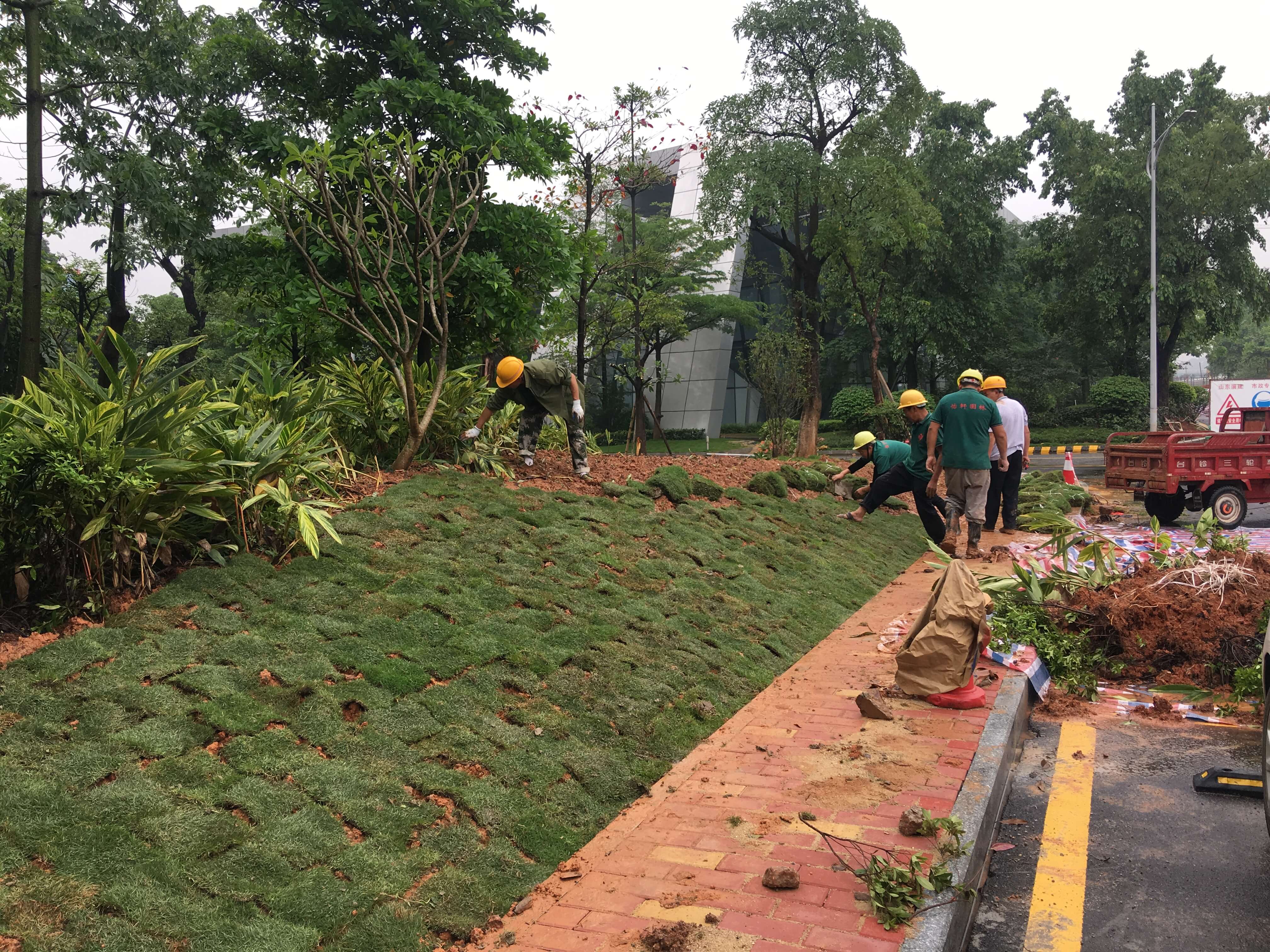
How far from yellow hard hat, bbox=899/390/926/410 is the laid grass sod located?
390cm

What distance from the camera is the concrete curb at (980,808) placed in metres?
2.96

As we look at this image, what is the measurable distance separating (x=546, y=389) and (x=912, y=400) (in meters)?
3.87

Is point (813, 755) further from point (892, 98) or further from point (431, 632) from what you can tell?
point (892, 98)

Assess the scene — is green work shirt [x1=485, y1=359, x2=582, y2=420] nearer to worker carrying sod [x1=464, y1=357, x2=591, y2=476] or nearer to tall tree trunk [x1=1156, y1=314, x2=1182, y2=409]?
worker carrying sod [x1=464, y1=357, x2=591, y2=476]

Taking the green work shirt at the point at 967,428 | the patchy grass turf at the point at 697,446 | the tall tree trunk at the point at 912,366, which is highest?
the tall tree trunk at the point at 912,366

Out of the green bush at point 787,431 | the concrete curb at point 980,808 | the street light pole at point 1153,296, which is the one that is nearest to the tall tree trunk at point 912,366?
the street light pole at point 1153,296

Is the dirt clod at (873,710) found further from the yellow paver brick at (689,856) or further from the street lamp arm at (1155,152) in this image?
the street lamp arm at (1155,152)

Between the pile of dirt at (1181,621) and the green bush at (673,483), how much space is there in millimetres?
3527

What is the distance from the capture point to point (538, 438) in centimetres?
897

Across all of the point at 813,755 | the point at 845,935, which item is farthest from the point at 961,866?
the point at 813,755

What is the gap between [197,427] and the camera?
5504 millimetres

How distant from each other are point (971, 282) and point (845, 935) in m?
34.9

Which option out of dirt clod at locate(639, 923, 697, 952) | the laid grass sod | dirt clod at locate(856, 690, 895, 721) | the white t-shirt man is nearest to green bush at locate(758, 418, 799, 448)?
the white t-shirt man

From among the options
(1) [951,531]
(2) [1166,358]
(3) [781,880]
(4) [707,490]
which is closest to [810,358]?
(1) [951,531]
